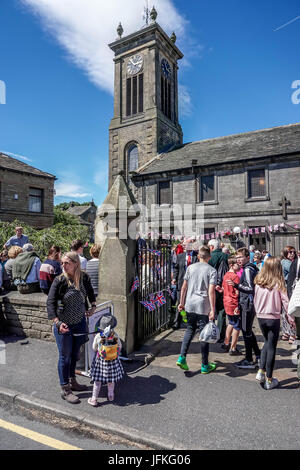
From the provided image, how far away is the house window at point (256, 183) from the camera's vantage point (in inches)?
730

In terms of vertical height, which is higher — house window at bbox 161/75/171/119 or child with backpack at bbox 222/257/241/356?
house window at bbox 161/75/171/119

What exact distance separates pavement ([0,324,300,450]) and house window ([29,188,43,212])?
23.2 metres

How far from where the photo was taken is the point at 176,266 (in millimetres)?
7043

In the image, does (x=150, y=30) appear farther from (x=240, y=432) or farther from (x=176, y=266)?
(x=240, y=432)

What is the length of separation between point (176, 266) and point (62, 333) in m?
3.82

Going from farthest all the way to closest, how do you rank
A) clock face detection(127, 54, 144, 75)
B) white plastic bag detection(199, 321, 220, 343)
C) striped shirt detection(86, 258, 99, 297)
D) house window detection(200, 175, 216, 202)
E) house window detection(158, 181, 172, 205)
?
1. clock face detection(127, 54, 144, 75)
2. house window detection(158, 181, 172, 205)
3. house window detection(200, 175, 216, 202)
4. striped shirt detection(86, 258, 99, 297)
5. white plastic bag detection(199, 321, 220, 343)

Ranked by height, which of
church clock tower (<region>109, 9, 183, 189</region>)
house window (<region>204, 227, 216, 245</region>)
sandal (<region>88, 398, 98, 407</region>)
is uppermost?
church clock tower (<region>109, 9, 183, 189</region>)

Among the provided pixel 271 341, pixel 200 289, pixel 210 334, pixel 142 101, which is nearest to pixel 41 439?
pixel 210 334

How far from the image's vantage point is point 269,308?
404 cm

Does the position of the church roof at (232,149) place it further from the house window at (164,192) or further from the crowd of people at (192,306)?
the crowd of people at (192,306)

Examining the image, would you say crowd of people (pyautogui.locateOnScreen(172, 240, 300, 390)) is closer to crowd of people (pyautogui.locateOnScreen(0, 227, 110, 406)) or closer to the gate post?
the gate post

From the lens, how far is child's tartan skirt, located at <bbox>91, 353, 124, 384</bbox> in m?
3.68

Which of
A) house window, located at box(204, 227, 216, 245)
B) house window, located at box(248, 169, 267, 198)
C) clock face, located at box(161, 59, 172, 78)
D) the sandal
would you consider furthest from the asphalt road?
clock face, located at box(161, 59, 172, 78)
